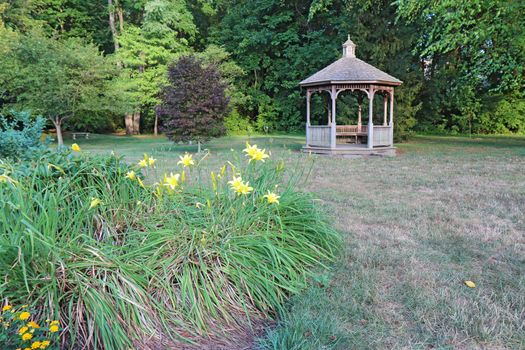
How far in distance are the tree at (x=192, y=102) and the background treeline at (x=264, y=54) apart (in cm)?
191

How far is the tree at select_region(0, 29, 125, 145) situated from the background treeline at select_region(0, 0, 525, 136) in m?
0.05

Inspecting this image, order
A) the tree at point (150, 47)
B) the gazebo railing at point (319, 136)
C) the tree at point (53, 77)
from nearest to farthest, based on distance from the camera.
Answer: the gazebo railing at point (319, 136), the tree at point (53, 77), the tree at point (150, 47)

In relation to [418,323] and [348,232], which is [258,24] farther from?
[418,323]

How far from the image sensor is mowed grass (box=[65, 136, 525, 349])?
82.0 inches

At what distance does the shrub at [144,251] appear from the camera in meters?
1.98

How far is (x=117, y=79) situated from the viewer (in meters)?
19.4

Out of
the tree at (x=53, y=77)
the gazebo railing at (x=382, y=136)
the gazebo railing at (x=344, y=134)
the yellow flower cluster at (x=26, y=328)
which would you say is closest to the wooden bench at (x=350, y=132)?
the gazebo railing at (x=344, y=134)

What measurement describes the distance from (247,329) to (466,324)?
1.24 meters

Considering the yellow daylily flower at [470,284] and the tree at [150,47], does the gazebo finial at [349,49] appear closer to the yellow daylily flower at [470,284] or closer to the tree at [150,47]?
the tree at [150,47]

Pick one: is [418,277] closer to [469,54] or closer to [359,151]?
[359,151]

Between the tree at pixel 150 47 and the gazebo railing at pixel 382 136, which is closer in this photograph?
the gazebo railing at pixel 382 136

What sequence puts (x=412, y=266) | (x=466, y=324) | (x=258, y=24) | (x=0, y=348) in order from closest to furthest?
(x=0, y=348) → (x=466, y=324) → (x=412, y=266) → (x=258, y=24)

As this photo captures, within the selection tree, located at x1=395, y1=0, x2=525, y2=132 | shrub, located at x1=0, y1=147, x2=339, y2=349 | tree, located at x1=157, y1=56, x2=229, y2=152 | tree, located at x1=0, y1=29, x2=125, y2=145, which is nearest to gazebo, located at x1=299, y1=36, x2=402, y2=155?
tree, located at x1=395, y1=0, x2=525, y2=132

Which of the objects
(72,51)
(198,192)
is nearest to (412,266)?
(198,192)
